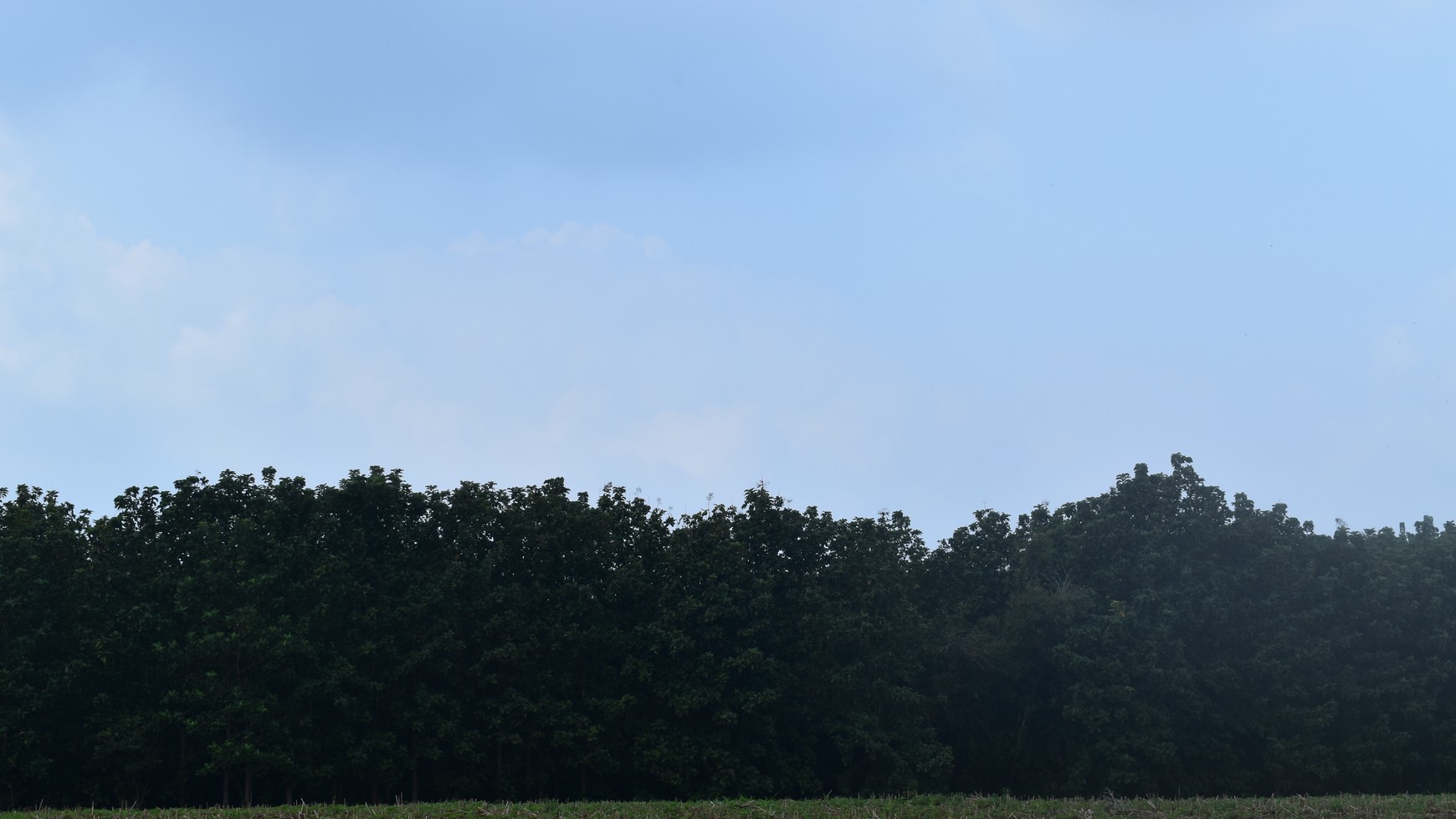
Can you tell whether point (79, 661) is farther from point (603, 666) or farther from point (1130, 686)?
point (1130, 686)

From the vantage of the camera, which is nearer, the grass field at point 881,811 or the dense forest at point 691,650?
the grass field at point 881,811

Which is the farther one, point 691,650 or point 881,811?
point 691,650

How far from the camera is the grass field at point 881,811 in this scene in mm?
20328

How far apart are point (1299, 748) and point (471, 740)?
28.6 meters

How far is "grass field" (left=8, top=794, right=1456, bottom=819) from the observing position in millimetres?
20328

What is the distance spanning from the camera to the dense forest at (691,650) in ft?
112

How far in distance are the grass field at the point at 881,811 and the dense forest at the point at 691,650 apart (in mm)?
12050

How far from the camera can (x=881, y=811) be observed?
21047mm

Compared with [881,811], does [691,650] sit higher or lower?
higher

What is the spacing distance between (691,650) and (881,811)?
18074mm

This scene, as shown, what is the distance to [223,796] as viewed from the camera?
3366cm

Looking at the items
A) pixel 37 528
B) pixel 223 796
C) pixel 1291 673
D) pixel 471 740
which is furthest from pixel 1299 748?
pixel 37 528

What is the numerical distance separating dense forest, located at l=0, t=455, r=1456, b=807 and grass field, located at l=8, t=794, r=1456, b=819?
474 inches

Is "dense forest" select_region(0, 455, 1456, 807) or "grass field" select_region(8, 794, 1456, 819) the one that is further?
"dense forest" select_region(0, 455, 1456, 807)
